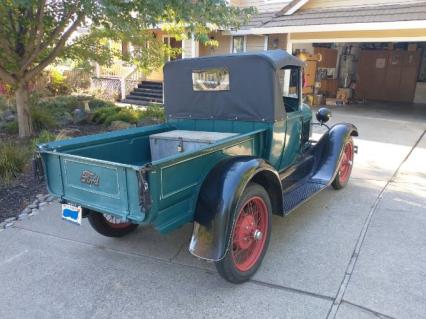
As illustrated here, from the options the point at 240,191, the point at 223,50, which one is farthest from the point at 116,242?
the point at 223,50

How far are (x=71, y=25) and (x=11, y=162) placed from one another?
3.26m

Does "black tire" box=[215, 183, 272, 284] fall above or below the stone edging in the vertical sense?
above

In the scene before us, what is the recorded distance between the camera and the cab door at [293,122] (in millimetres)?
4098

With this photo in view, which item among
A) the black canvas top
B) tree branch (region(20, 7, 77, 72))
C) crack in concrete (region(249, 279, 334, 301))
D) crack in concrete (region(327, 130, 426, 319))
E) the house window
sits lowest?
crack in concrete (region(249, 279, 334, 301))

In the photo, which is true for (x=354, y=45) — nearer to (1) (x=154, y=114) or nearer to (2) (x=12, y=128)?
(1) (x=154, y=114)

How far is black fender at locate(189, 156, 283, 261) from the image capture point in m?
2.56

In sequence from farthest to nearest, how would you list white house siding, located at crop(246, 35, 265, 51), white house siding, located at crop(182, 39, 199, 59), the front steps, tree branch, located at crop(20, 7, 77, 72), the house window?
1. the front steps
2. white house siding, located at crop(182, 39, 199, 59)
3. the house window
4. white house siding, located at crop(246, 35, 265, 51)
5. tree branch, located at crop(20, 7, 77, 72)

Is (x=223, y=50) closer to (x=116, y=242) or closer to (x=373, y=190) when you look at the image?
(x=373, y=190)

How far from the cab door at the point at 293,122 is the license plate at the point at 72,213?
2.32 metres

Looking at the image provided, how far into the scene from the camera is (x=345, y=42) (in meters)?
11.6

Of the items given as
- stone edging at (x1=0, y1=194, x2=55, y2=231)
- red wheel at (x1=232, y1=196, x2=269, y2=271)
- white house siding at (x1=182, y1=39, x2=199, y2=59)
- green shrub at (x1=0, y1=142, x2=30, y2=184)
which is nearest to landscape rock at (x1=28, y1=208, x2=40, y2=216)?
stone edging at (x1=0, y1=194, x2=55, y2=231)

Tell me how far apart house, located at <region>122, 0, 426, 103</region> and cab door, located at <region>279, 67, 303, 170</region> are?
6722 mm

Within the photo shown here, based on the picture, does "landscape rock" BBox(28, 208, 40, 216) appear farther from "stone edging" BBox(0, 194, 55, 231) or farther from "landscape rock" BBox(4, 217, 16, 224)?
"landscape rock" BBox(4, 217, 16, 224)

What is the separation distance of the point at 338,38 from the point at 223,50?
4.93 m
